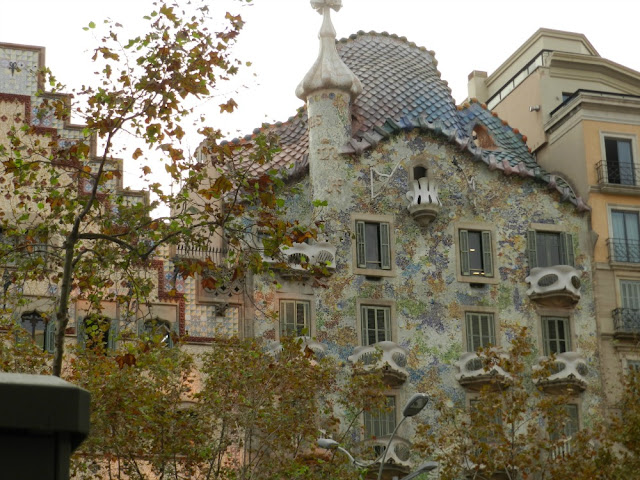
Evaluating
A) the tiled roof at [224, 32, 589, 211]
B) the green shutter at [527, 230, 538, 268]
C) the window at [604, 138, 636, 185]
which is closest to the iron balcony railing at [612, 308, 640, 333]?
the green shutter at [527, 230, 538, 268]

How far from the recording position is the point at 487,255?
1403 inches

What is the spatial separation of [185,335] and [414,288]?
719cm

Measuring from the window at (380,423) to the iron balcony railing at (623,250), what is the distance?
305 inches

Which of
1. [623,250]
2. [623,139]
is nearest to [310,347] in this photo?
[623,250]

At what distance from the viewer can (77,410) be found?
6078mm

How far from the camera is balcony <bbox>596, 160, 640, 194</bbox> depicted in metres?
36.7

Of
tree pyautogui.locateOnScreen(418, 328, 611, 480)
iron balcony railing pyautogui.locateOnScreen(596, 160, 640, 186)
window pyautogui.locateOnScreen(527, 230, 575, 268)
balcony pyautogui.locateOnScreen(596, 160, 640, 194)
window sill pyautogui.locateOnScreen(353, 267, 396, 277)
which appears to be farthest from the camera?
iron balcony railing pyautogui.locateOnScreen(596, 160, 640, 186)

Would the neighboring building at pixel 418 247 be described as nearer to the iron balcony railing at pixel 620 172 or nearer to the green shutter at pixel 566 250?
the green shutter at pixel 566 250

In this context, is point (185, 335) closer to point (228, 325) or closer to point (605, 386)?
point (228, 325)

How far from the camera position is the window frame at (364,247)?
3438 centimetres

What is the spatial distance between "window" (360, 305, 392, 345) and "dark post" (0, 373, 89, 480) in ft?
90.6

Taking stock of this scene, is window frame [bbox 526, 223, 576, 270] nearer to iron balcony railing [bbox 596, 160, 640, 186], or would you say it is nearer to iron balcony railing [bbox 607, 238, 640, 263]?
iron balcony railing [bbox 607, 238, 640, 263]

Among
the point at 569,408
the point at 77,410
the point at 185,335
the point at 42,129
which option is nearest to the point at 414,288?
the point at 569,408

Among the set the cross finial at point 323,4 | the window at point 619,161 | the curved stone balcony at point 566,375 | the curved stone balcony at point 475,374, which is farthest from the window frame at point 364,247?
the window at point 619,161
